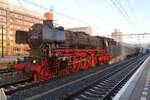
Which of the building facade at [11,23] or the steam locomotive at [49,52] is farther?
the building facade at [11,23]

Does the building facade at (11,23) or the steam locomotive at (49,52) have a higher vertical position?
the building facade at (11,23)

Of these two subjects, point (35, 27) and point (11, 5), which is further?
point (11, 5)

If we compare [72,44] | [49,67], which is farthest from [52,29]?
[72,44]

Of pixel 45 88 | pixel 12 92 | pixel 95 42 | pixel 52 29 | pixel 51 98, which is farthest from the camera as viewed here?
pixel 95 42

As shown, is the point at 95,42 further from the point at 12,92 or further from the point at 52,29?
the point at 12,92

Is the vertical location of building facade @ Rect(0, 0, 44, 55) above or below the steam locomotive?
above

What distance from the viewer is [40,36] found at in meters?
17.3

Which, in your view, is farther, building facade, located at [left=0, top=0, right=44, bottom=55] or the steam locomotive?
building facade, located at [left=0, top=0, right=44, bottom=55]

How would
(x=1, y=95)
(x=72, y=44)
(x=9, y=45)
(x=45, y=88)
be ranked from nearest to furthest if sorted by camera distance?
(x=1, y=95) < (x=45, y=88) < (x=72, y=44) < (x=9, y=45)

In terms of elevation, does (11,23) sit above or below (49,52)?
above

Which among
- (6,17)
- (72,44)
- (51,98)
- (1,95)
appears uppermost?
(6,17)

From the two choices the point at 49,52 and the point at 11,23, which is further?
the point at 11,23

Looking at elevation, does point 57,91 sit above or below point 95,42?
below

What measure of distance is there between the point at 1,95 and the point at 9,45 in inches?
3255
